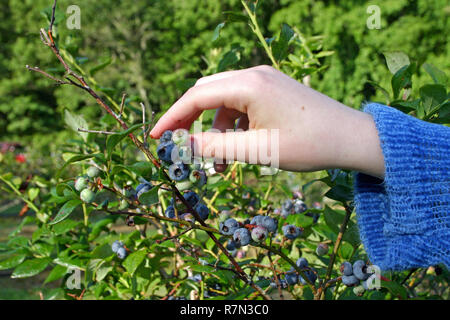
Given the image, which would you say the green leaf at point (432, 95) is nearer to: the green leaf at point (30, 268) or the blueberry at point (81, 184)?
the blueberry at point (81, 184)

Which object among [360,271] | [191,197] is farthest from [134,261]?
[360,271]

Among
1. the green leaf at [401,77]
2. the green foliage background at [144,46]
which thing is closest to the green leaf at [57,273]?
the green leaf at [401,77]

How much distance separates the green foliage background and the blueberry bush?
9.31m

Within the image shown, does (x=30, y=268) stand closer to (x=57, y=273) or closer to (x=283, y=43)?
(x=57, y=273)

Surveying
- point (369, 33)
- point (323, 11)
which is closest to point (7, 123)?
point (323, 11)

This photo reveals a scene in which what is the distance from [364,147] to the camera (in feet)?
2.01

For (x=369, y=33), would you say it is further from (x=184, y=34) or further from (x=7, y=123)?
(x=7, y=123)

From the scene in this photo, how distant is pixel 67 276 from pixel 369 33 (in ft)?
32.9

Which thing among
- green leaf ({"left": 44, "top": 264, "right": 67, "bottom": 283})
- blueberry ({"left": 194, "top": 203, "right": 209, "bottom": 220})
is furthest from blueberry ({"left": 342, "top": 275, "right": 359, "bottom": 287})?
green leaf ({"left": 44, "top": 264, "right": 67, "bottom": 283})

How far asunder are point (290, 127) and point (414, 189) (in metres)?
0.24

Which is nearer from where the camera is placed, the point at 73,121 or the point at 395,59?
the point at 395,59

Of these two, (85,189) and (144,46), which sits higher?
(144,46)

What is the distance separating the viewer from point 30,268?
945 mm

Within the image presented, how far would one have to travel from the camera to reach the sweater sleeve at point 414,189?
24.8 inches
